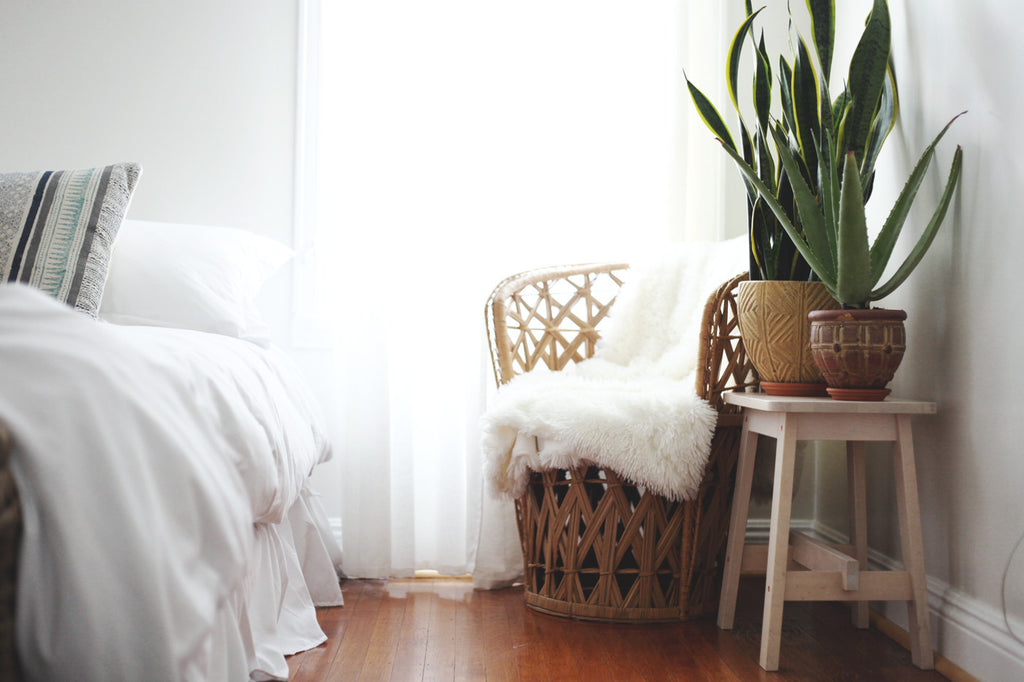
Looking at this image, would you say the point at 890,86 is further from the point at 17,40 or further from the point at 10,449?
the point at 17,40

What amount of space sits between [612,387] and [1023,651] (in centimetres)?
92

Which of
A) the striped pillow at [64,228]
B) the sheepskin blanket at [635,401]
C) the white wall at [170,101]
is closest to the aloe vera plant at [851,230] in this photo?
the sheepskin blanket at [635,401]

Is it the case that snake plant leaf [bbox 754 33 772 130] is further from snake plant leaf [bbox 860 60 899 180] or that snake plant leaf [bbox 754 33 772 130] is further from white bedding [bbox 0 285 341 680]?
white bedding [bbox 0 285 341 680]

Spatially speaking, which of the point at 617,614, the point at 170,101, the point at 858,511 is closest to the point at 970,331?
the point at 858,511

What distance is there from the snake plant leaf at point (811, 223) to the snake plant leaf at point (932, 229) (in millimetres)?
110

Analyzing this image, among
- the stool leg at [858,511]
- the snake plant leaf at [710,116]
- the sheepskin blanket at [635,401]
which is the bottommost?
the stool leg at [858,511]

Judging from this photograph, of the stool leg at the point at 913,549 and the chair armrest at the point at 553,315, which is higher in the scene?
the chair armrest at the point at 553,315

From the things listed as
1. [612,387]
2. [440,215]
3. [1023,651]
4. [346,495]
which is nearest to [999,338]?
[1023,651]

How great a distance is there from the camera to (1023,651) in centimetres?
125

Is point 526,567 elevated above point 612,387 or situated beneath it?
situated beneath

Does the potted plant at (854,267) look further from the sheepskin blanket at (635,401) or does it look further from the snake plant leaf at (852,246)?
the sheepskin blanket at (635,401)

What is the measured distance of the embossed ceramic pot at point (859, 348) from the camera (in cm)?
145

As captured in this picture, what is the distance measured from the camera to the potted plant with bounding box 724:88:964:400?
4.74 ft

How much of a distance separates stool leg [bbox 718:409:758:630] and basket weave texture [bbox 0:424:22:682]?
1.41 m
